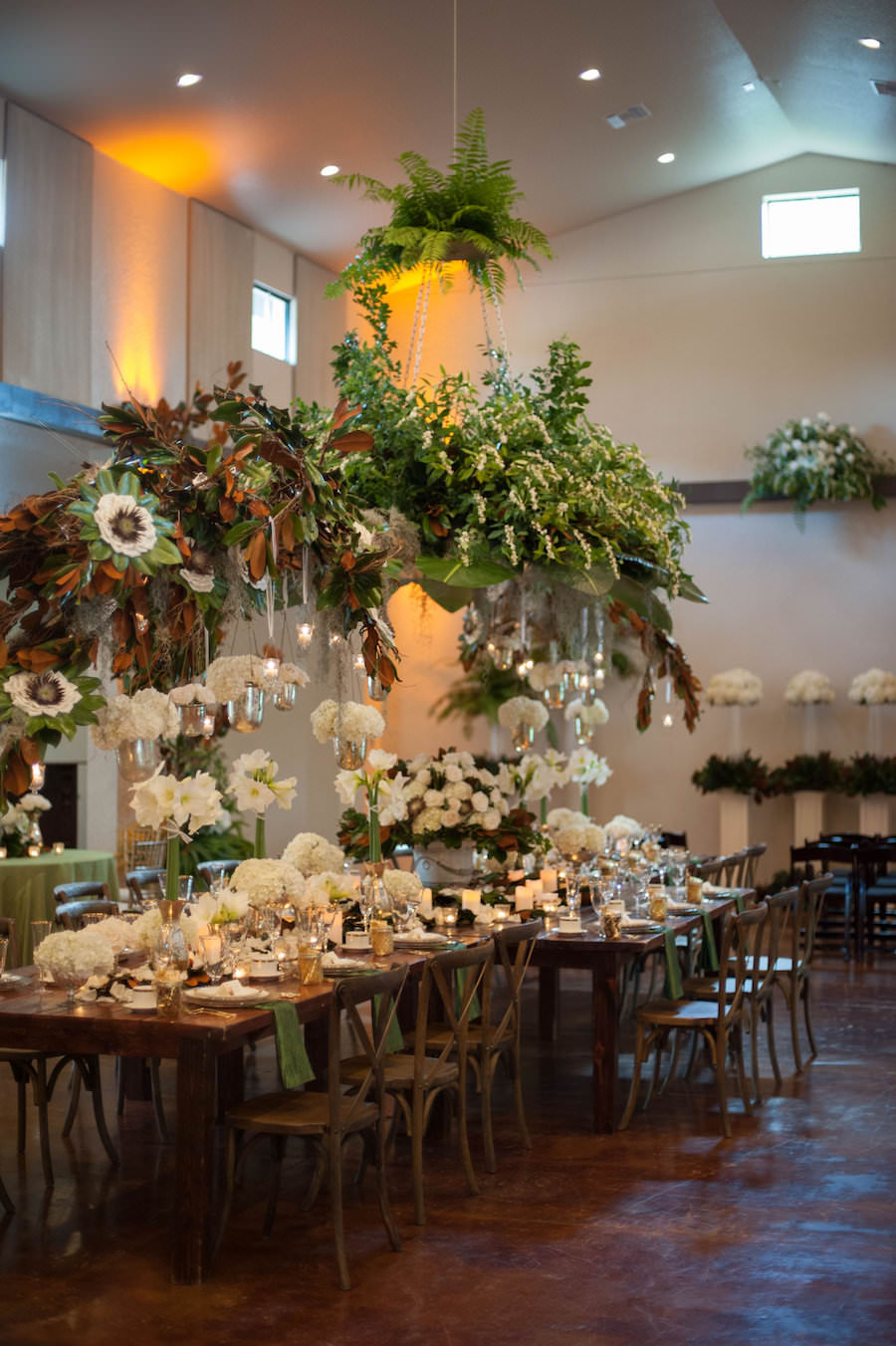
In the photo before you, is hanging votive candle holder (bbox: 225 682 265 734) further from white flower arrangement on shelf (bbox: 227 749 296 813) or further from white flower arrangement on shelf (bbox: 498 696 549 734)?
white flower arrangement on shelf (bbox: 498 696 549 734)

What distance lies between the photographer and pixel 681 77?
12.2 meters

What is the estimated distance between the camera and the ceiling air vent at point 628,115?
12.6 meters

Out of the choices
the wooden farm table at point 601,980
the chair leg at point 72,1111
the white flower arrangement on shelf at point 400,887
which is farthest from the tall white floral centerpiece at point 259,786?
the wooden farm table at point 601,980

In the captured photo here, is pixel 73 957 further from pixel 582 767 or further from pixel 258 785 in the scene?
pixel 582 767

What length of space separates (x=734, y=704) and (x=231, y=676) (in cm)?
972

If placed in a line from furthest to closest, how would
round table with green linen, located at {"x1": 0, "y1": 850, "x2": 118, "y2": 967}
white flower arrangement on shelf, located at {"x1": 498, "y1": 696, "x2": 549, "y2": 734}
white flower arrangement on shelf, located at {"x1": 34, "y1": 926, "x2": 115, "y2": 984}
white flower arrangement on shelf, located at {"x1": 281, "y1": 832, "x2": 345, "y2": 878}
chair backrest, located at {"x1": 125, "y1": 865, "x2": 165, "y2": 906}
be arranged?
1. round table with green linen, located at {"x1": 0, "y1": 850, "x2": 118, "y2": 967}
2. white flower arrangement on shelf, located at {"x1": 498, "y1": 696, "x2": 549, "y2": 734}
3. chair backrest, located at {"x1": 125, "y1": 865, "x2": 165, "y2": 906}
4. white flower arrangement on shelf, located at {"x1": 281, "y1": 832, "x2": 345, "y2": 878}
5. white flower arrangement on shelf, located at {"x1": 34, "y1": 926, "x2": 115, "y2": 984}

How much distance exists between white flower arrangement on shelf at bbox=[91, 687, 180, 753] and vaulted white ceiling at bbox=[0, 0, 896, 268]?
612 centimetres

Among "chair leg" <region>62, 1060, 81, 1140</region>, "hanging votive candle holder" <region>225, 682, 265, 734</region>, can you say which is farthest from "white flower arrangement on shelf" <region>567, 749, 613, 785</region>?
"hanging votive candle holder" <region>225, 682, 265, 734</region>

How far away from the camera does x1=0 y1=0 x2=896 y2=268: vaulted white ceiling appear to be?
973 centimetres

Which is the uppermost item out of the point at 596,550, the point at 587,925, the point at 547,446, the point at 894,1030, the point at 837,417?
the point at 837,417

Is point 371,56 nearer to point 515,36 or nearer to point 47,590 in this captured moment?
point 515,36

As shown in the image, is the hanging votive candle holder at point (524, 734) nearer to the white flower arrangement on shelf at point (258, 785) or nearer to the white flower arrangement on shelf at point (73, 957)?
the white flower arrangement on shelf at point (258, 785)

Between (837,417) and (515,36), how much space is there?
5476mm

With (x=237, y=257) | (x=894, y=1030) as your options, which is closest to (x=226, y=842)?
(x=237, y=257)
